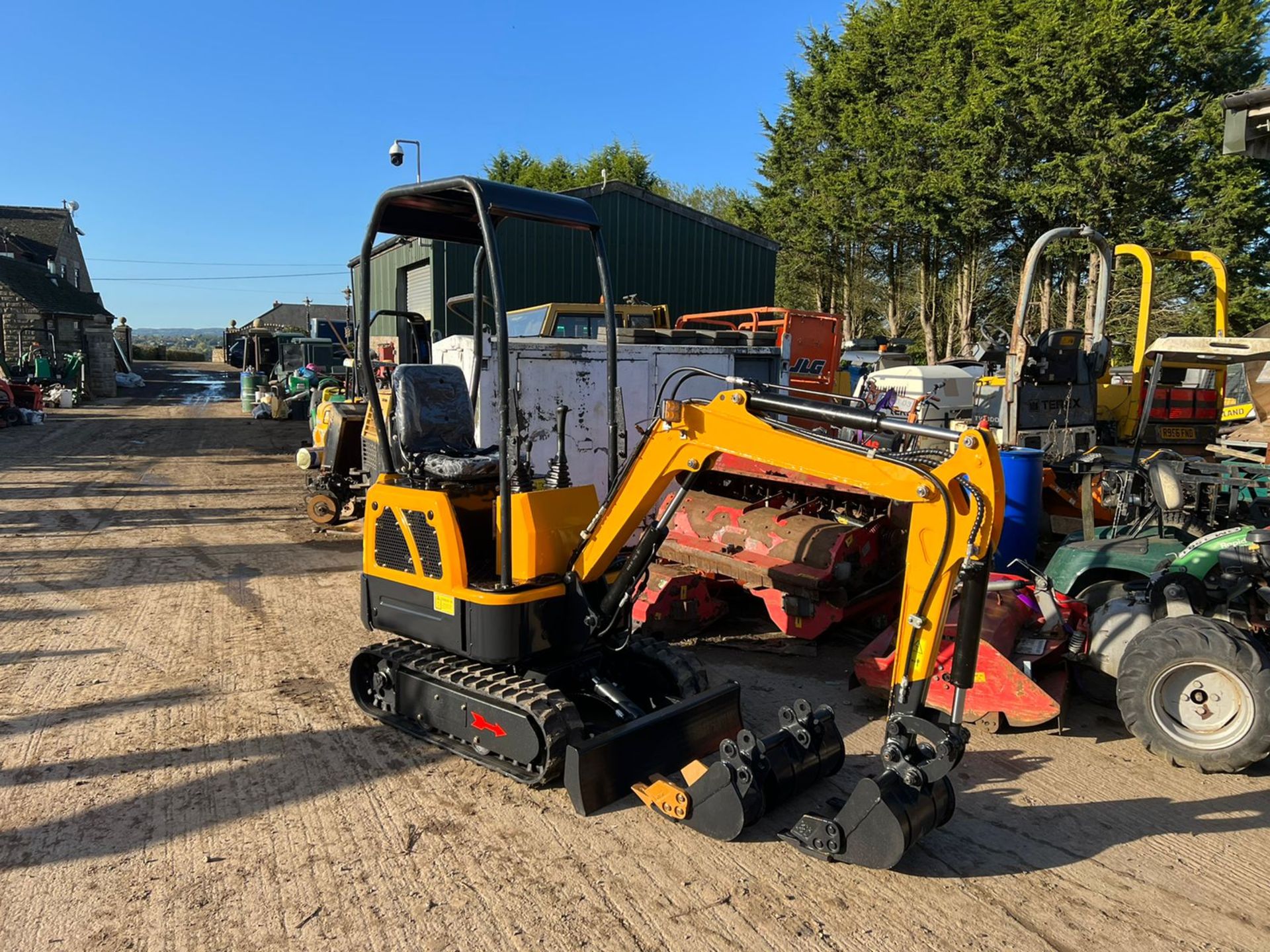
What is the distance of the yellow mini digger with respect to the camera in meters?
3.22

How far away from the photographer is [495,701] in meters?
3.98

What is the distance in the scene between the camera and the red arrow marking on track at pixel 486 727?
3.96 meters

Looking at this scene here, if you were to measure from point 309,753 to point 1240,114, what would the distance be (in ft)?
19.6

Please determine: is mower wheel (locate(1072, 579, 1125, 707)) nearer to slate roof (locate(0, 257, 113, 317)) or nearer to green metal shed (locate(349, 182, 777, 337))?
green metal shed (locate(349, 182, 777, 337))

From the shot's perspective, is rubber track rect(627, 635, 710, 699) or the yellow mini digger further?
rubber track rect(627, 635, 710, 699)

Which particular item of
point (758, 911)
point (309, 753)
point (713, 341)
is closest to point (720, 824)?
point (758, 911)

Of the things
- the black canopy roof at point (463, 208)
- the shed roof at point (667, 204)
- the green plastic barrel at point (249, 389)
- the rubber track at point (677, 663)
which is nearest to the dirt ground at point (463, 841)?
the rubber track at point (677, 663)

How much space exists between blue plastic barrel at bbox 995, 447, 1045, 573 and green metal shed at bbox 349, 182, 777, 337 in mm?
9403

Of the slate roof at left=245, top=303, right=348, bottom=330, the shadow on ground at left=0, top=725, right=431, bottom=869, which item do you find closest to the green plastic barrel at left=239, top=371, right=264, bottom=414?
the shadow on ground at left=0, top=725, right=431, bottom=869

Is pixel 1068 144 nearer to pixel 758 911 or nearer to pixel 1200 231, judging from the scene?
pixel 1200 231

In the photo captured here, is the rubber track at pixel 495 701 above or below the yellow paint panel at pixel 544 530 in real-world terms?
below

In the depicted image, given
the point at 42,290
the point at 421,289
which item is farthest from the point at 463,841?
the point at 42,290

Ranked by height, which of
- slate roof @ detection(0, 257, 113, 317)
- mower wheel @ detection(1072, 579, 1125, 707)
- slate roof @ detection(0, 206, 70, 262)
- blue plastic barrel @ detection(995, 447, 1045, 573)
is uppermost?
slate roof @ detection(0, 206, 70, 262)

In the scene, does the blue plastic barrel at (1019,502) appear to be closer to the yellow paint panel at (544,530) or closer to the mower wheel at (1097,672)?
the mower wheel at (1097,672)
